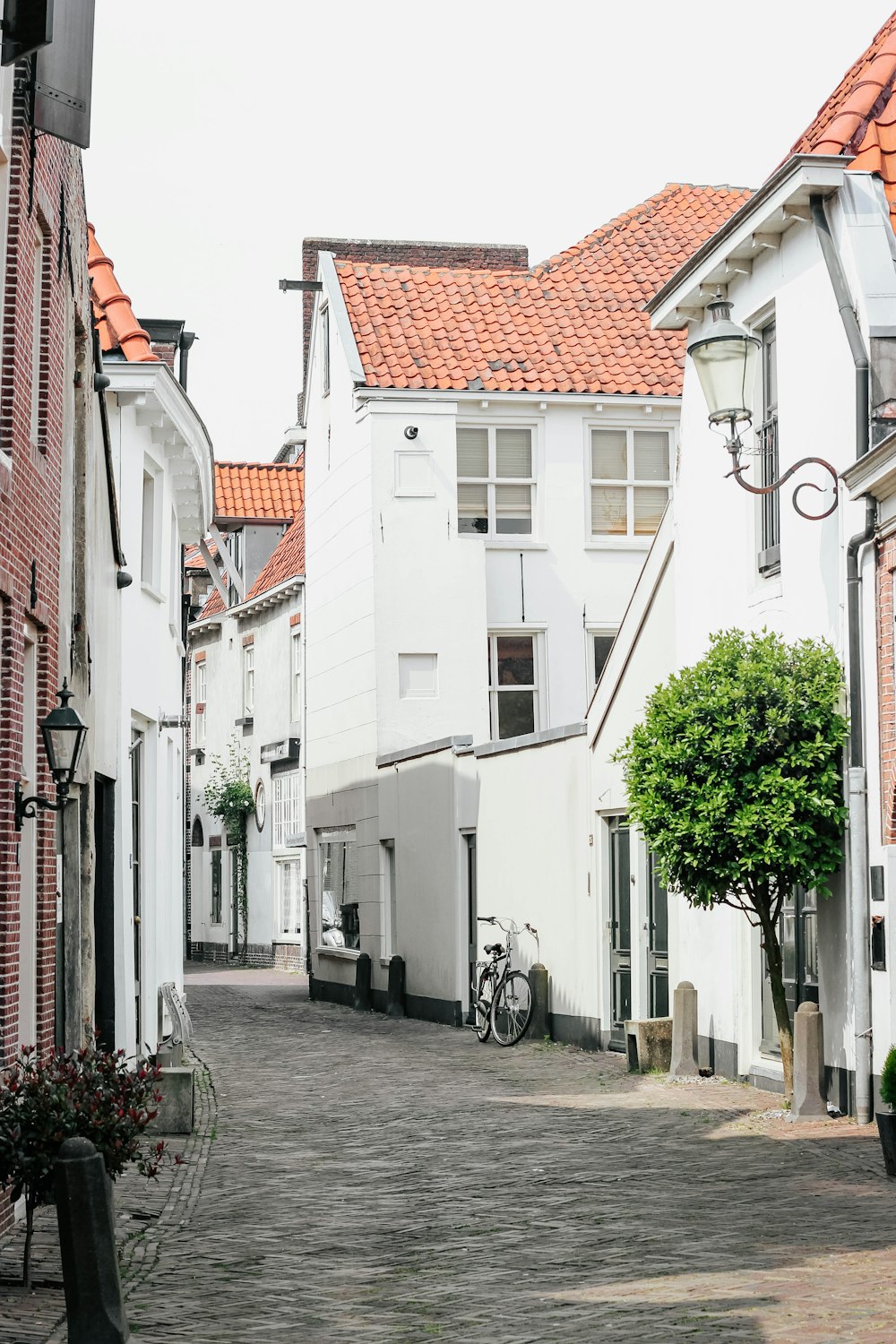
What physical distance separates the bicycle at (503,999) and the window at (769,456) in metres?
6.47

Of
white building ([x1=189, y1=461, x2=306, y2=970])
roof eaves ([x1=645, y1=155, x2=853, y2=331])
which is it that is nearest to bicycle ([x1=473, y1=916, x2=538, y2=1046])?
roof eaves ([x1=645, y1=155, x2=853, y2=331])

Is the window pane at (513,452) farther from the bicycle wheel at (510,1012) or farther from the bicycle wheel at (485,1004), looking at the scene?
the bicycle wheel at (510,1012)

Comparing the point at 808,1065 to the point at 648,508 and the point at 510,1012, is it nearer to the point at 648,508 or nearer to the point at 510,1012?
the point at 510,1012

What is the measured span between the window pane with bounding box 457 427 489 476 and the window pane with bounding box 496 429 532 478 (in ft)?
0.60

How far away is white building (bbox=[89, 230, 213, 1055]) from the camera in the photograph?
49.4 ft

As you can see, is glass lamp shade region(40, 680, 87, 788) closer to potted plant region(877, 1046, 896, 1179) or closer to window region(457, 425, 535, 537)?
potted plant region(877, 1046, 896, 1179)

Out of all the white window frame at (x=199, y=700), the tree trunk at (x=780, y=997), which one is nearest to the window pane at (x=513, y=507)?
the tree trunk at (x=780, y=997)

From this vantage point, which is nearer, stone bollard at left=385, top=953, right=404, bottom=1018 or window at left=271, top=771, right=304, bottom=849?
stone bollard at left=385, top=953, right=404, bottom=1018

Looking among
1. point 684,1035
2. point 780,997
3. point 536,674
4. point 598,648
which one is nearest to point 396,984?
point 536,674

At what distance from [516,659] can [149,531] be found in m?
9.32

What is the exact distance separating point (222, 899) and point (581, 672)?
827 inches

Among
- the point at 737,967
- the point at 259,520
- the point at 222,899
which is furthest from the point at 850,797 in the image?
the point at 222,899

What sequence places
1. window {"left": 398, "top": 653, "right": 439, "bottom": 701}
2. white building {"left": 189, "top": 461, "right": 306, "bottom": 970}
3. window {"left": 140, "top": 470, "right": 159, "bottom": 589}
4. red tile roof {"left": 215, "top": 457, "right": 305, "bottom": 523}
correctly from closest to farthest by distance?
window {"left": 140, "top": 470, "right": 159, "bottom": 589}
window {"left": 398, "top": 653, "right": 439, "bottom": 701}
white building {"left": 189, "top": 461, "right": 306, "bottom": 970}
red tile roof {"left": 215, "top": 457, "right": 305, "bottom": 523}

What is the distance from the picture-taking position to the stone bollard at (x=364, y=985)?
2625cm
